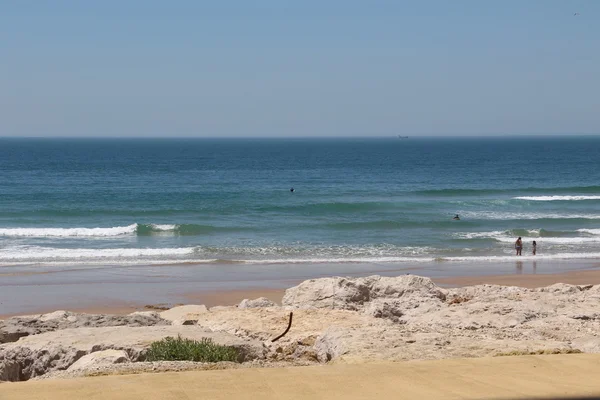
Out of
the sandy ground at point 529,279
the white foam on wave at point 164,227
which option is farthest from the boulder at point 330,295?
the white foam on wave at point 164,227

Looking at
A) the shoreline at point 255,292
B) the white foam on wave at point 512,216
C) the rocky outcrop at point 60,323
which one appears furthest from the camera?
the white foam on wave at point 512,216

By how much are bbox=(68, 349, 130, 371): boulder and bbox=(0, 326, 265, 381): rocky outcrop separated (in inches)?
18.2

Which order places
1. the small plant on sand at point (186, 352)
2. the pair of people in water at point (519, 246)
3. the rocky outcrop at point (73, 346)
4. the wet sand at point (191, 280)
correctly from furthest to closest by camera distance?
the pair of people in water at point (519, 246) → the wet sand at point (191, 280) → the rocky outcrop at point (73, 346) → the small plant on sand at point (186, 352)

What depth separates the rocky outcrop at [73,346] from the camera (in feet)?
33.0

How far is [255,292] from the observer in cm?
2469

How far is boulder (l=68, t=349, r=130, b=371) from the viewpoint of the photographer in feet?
28.9

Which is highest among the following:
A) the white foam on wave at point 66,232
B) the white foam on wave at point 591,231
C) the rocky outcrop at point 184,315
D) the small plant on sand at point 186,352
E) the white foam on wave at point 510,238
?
the small plant on sand at point 186,352

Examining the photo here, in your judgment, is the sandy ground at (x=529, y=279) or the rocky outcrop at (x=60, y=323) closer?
the rocky outcrop at (x=60, y=323)

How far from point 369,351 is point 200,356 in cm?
202

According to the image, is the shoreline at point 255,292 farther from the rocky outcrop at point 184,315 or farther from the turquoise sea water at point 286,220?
the rocky outcrop at point 184,315

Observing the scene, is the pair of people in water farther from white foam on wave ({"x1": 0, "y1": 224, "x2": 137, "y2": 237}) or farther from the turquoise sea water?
white foam on wave ({"x1": 0, "y1": 224, "x2": 137, "y2": 237})

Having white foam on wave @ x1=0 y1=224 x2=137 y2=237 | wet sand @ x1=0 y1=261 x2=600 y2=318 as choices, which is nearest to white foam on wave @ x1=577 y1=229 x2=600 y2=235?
wet sand @ x1=0 y1=261 x2=600 y2=318

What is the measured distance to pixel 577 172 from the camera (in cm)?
8700

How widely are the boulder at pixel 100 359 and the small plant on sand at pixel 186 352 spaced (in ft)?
1.20
